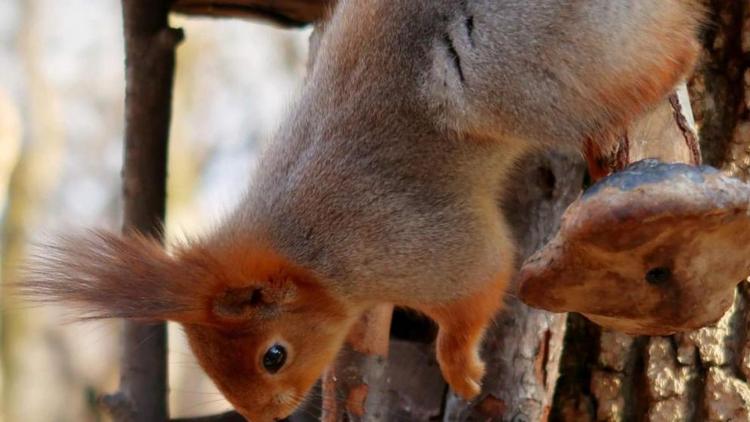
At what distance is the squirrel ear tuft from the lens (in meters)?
1.66

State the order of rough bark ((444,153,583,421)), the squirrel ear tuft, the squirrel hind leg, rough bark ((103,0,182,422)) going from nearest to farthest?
1. the squirrel ear tuft
2. the squirrel hind leg
3. rough bark ((444,153,583,421))
4. rough bark ((103,0,182,422))

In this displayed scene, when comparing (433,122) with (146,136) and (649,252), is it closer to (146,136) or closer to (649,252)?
(649,252)

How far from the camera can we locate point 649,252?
126 centimetres

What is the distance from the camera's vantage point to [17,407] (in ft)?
19.7

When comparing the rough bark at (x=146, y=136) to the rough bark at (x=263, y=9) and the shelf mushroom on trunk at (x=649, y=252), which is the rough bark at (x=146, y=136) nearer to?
the rough bark at (x=263, y=9)

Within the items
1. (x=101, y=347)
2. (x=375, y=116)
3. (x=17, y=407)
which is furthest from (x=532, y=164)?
(x=101, y=347)

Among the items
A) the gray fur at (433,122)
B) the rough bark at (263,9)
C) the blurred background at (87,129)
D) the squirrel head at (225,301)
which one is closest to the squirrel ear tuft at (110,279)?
the squirrel head at (225,301)

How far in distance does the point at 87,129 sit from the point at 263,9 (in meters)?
4.71

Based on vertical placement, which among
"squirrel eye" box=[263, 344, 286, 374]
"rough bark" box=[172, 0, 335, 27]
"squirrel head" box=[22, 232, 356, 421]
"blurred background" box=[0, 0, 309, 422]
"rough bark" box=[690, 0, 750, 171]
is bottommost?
"squirrel eye" box=[263, 344, 286, 374]

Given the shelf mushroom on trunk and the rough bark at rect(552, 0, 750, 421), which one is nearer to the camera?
the shelf mushroom on trunk

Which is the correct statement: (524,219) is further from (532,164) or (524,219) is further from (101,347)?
(101,347)

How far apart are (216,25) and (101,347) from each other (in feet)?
7.80

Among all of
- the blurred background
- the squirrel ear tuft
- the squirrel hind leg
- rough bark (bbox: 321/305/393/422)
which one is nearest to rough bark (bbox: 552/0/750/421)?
the squirrel hind leg

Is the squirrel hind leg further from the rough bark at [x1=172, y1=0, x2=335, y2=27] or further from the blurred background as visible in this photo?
the blurred background
